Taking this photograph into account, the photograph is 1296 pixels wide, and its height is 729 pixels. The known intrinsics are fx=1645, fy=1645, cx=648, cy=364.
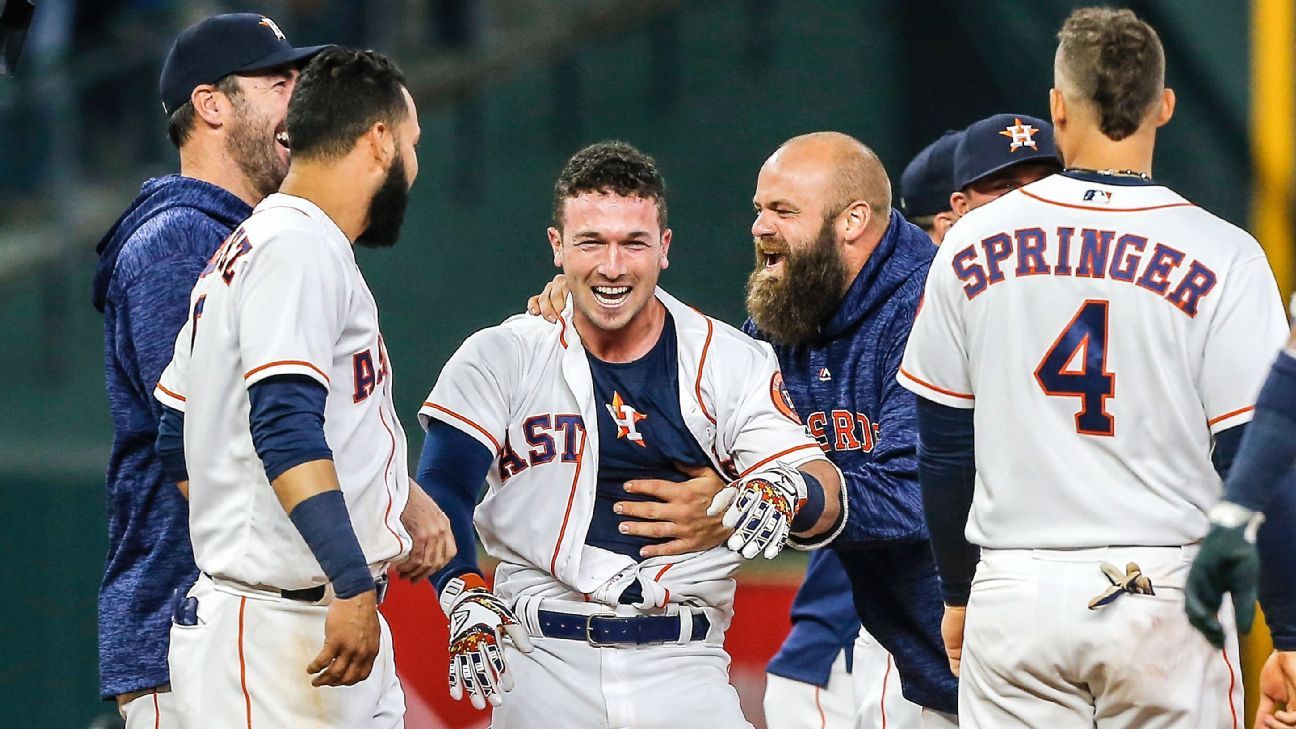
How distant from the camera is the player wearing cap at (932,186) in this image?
4.55m

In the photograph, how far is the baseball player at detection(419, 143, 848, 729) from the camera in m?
3.13

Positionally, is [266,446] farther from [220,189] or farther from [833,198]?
[833,198]

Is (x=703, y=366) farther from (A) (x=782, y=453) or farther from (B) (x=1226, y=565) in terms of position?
(B) (x=1226, y=565)

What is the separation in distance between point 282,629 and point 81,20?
5.29 m

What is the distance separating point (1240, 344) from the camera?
262 cm

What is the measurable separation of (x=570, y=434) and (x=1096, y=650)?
1.09 metres

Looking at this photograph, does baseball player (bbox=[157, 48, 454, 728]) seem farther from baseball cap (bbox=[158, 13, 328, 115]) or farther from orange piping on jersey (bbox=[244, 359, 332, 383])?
baseball cap (bbox=[158, 13, 328, 115])

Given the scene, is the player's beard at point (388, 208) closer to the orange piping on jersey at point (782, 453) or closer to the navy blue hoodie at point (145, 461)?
the navy blue hoodie at point (145, 461)

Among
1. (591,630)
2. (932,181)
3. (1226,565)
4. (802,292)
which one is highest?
(932,181)

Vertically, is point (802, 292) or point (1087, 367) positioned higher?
point (802, 292)

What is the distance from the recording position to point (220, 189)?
3.13 m

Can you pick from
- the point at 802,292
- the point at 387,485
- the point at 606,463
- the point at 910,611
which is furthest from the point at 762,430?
the point at 387,485

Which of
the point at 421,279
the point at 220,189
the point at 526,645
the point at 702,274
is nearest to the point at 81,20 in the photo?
the point at 421,279

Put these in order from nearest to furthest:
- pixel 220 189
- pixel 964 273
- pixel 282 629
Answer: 1. pixel 282 629
2. pixel 964 273
3. pixel 220 189
